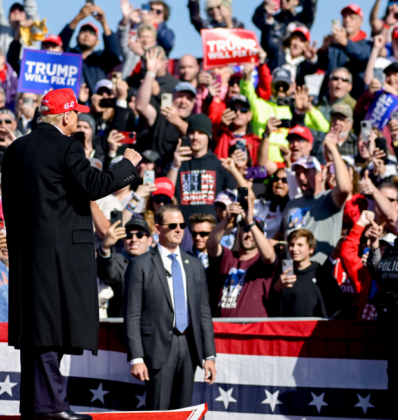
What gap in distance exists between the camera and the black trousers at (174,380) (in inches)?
251

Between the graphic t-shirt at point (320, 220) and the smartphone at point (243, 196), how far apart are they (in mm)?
683

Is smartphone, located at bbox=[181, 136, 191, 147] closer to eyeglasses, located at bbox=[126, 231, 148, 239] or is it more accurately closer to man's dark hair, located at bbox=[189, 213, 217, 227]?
man's dark hair, located at bbox=[189, 213, 217, 227]

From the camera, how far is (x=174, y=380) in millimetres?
6488

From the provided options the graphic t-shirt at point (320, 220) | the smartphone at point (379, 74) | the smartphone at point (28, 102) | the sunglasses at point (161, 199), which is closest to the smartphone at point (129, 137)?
the sunglasses at point (161, 199)

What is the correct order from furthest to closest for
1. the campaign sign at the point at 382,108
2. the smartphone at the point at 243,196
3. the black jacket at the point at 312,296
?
1. the campaign sign at the point at 382,108
2. the smartphone at the point at 243,196
3. the black jacket at the point at 312,296

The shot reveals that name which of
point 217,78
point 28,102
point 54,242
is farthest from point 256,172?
point 54,242

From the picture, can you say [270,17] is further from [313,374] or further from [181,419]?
[181,419]

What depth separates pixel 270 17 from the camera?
1343 cm

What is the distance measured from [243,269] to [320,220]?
1.04 m

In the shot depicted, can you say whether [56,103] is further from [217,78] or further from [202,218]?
[217,78]

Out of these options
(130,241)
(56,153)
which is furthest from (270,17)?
(56,153)

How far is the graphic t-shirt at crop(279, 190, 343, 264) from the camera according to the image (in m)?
8.19

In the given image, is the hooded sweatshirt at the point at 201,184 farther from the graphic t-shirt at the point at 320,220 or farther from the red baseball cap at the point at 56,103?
the red baseball cap at the point at 56,103

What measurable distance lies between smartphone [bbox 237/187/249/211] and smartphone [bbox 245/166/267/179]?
4.70 feet
